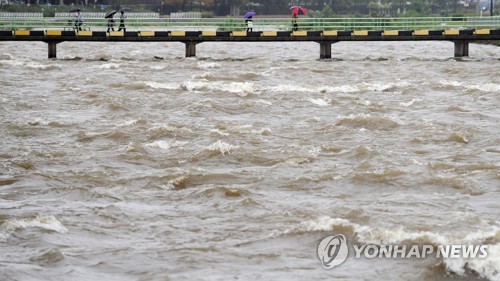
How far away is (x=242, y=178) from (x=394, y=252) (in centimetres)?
459

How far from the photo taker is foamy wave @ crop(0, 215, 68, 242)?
13.2 m

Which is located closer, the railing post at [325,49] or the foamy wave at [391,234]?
the foamy wave at [391,234]

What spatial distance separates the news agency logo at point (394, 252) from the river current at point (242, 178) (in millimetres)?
99

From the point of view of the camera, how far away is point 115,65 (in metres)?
40.3

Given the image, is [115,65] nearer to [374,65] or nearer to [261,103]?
[374,65]

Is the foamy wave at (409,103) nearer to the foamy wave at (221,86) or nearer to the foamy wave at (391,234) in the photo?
the foamy wave at (221,86)

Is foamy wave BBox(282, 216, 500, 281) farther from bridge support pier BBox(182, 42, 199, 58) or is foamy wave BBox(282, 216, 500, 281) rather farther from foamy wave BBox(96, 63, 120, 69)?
bridge support pier BBox(182, 42, 199, 58)

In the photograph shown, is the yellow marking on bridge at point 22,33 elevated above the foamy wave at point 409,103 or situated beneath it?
elevated above

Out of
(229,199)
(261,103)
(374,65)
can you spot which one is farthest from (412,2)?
(229,199)

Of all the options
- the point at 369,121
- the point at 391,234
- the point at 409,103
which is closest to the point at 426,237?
the point at 391,234

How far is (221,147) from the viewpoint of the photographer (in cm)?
1911

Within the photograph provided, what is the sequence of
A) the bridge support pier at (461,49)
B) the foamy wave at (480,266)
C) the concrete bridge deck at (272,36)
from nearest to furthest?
the foamy wave at (480,266), the concrete bridge deck at (272,36), the bridge support pier at (461,49)

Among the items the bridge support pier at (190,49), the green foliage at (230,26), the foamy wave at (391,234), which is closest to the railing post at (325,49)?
the green foliage at (230,26)

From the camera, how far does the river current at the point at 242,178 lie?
12.1 m
